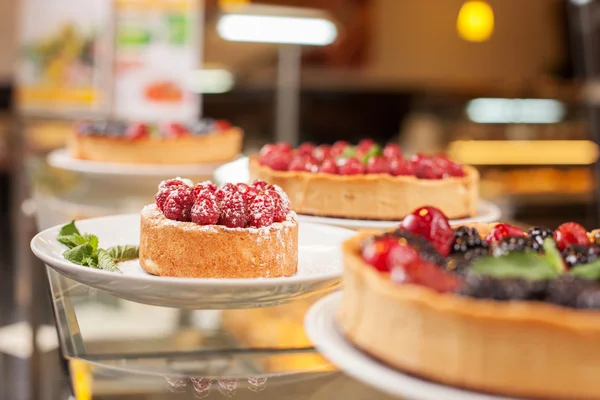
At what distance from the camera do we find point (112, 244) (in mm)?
2066

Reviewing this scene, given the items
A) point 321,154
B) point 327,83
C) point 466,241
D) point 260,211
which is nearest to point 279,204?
point 260,211

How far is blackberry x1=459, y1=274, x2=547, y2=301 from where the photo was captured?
1.10 m

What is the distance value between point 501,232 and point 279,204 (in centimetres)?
52

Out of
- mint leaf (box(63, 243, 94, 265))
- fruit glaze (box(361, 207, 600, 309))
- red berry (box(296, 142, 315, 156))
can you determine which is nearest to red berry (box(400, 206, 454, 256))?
fruit glaze (box(361, 207, 600, 309))

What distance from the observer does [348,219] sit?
2.68 metres

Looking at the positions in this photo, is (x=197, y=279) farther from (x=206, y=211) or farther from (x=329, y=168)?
(x=329, y=168)

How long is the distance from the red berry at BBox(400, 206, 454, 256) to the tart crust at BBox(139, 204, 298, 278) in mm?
379

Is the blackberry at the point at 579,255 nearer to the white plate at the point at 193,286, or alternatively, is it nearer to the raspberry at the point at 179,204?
the white plate at the point at 193,286

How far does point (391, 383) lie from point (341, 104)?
971 cm

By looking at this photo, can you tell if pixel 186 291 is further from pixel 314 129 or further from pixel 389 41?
pixel 389 41

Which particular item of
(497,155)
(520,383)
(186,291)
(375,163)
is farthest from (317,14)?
(520,383)

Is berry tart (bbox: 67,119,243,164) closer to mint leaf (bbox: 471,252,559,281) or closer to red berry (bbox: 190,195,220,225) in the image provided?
red berry (bbox: 190,195,220,225)

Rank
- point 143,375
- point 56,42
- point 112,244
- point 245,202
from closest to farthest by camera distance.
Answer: point 143,375 < point 245,202 < point 112,244 < point 56,42

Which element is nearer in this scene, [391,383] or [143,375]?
[391,383]
